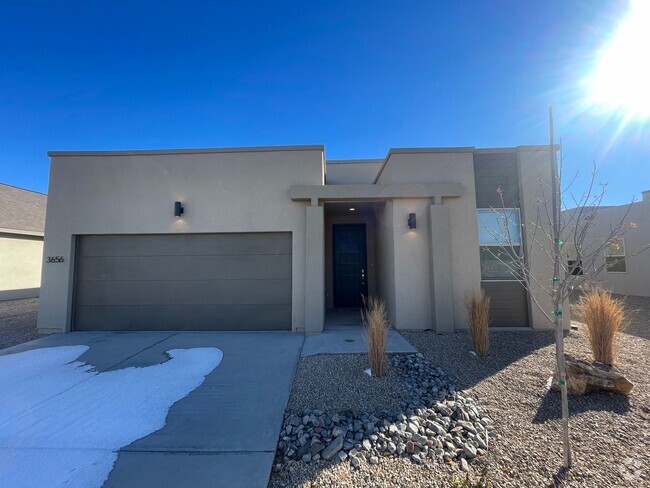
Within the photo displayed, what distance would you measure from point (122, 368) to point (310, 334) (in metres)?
3.43

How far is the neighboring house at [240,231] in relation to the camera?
6.26 m

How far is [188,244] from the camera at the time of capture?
6.62 metres

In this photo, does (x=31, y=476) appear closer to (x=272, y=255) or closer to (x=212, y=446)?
(x=212, y=446)

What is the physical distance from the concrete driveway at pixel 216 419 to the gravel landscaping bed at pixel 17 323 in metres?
0.80

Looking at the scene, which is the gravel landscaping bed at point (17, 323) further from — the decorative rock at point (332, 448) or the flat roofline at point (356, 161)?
the flat roofline at point (356, 161)

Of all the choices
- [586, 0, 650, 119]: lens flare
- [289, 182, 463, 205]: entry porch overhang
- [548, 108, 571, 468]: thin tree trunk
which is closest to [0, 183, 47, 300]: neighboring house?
[289, 182, 463, 205]: entry porch overhang

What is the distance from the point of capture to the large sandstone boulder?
3.24 meters

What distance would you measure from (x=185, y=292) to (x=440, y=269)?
20.1 feet

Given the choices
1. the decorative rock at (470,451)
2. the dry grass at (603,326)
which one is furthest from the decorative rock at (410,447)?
the dry grass at (603,326)

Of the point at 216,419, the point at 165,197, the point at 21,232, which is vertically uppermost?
the point at 165,197

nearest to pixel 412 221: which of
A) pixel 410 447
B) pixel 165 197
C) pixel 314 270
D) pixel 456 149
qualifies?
pixel 456 149

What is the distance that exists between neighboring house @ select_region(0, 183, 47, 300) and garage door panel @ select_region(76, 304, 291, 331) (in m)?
9.24

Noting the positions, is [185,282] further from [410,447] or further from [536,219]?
[536,219]

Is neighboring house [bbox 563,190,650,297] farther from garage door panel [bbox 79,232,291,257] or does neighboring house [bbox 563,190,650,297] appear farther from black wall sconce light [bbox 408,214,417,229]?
garage door panel [bbox 79,232,291,257]
